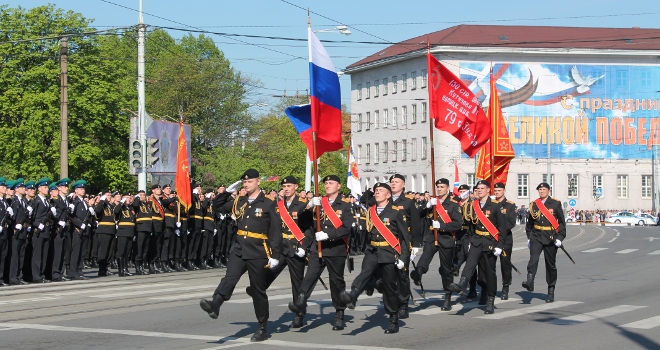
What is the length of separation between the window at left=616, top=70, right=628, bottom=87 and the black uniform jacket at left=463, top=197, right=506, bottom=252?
3343 inches

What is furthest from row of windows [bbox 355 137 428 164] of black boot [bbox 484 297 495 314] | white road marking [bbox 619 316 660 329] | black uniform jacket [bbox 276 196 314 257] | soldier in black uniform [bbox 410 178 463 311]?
black uniform jacket [bbox 276 196 314 257]

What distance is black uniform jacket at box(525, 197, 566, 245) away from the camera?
17625 mm

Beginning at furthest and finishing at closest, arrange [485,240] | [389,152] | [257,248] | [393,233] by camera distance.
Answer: [389,152] → [485,240] → [393,233] → [257,248]

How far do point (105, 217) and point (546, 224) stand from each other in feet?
33.9

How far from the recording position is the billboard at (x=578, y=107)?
94.9 meters

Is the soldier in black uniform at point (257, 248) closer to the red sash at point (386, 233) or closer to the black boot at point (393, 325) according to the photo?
the red sash at point (386, 233)

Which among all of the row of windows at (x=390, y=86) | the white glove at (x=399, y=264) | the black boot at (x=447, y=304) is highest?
the row of windows at (x=390, y=86)

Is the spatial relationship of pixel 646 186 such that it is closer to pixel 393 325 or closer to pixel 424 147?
pixel 424 147

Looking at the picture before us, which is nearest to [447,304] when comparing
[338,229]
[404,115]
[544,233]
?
[544,233]

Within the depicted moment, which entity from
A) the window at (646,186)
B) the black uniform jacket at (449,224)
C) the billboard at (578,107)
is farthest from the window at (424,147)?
the black uniform jacket at (449,224)

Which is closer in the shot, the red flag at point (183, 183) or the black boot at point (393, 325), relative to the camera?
the black boot at point (393, 325)

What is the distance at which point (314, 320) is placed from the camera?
14.5 meters

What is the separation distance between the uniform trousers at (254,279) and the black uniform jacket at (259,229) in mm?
74

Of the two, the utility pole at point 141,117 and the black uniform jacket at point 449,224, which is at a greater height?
the utility pole at point 141,117
